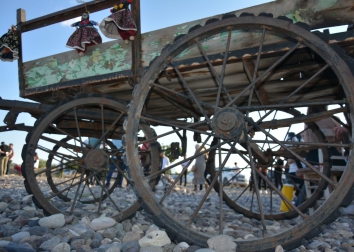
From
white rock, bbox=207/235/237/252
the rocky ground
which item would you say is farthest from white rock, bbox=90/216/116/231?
white rock, bbox=207/235/237/252

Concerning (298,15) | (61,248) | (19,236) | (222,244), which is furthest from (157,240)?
(298,15)

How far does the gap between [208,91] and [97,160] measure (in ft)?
4.22

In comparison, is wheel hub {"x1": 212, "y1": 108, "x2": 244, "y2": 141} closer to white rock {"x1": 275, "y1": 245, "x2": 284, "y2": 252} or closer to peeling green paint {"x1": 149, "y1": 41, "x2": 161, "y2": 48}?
white rock {"x1": 275, "y1": 245, "x2": 284, "y2": 252}

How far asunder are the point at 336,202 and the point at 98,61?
239 cm

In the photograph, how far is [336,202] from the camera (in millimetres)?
1979

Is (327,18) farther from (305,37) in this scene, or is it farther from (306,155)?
(306,155)

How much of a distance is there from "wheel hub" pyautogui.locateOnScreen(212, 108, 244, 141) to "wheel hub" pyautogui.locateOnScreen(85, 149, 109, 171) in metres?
1.42

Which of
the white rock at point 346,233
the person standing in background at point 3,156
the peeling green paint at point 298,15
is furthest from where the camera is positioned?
the person standing in background at point 3,156

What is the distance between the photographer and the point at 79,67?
3.48 meters

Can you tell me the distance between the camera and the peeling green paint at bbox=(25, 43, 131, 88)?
3.27m

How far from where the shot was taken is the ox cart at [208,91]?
2221 mm

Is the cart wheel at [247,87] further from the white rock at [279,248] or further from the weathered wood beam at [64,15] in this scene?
the weathered wood beam at [64,15]

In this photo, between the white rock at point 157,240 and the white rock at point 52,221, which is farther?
the white rock at point 52,221

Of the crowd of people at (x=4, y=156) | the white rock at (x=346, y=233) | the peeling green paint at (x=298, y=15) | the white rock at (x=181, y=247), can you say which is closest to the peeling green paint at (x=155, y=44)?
the peeling green paint at (x=298, y=15)
